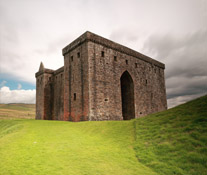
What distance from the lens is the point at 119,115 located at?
2088 centimetres

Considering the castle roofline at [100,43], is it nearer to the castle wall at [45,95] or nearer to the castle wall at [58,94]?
the castle wall at [58,94]

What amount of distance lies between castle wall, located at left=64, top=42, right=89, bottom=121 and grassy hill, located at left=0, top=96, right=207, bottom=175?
8.38 metres

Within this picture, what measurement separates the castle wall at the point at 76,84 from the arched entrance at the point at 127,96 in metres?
7.23

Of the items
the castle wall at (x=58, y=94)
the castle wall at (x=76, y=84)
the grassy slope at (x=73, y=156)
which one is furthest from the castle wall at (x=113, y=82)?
the castle wall at (x=58, y=94)

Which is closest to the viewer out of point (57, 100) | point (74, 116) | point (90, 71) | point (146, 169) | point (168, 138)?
point (146, 169)

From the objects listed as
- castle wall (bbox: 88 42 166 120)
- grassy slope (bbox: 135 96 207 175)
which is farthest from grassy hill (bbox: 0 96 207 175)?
castle wall (bbox: 88 42 166 120)

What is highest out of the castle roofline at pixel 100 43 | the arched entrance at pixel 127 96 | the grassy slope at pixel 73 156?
the castle roofline at pixel 100 43

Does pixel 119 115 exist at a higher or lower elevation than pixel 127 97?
lower

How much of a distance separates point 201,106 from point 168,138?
364 cm

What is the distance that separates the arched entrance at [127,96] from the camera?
80.3ft

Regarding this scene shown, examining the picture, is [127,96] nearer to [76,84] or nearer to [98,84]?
Answer: [98,84]

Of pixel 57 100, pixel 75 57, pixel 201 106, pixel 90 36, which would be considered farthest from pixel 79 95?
pixel 201 106

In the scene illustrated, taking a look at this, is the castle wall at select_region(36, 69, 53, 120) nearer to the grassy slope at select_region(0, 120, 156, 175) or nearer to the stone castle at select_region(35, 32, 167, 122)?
the stone castle at select_region(35, 32, 167, 122)

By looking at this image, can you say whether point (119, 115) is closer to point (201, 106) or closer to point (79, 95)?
point (79, 95)
